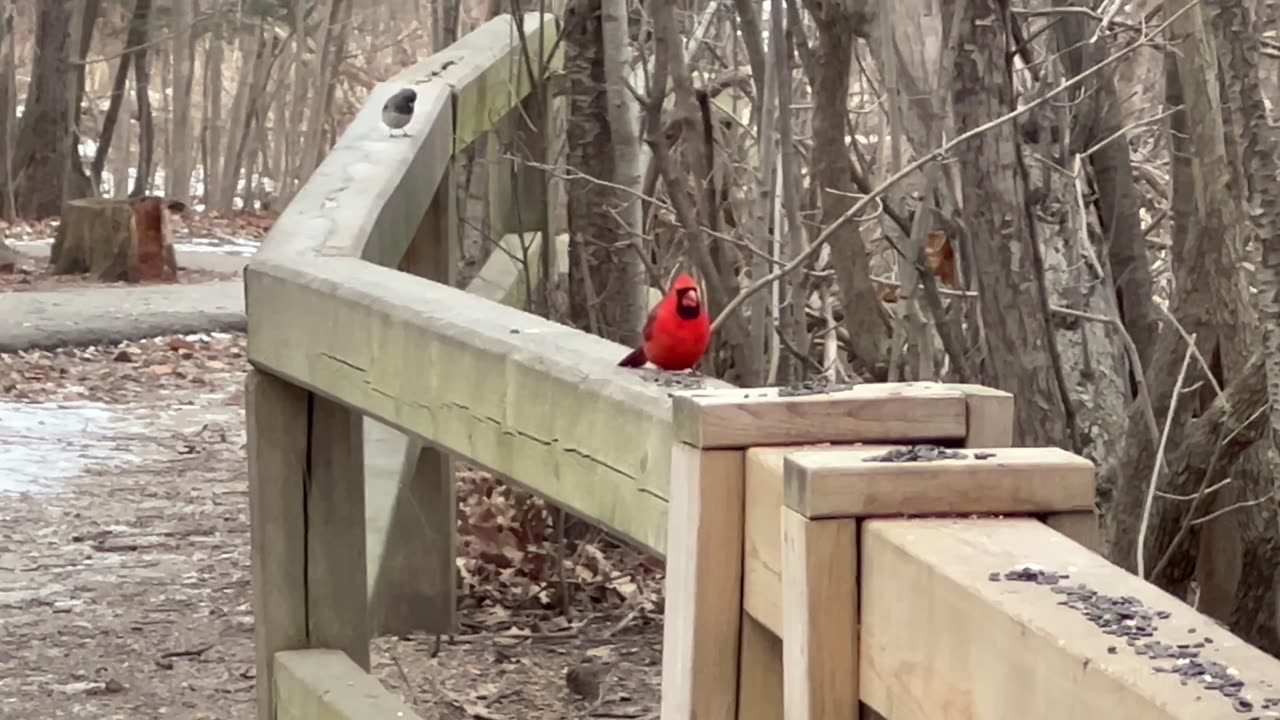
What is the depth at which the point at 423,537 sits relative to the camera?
4574 millimetres

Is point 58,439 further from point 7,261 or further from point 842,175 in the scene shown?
A: point 7,261

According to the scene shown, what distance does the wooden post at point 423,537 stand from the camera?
4523 mm

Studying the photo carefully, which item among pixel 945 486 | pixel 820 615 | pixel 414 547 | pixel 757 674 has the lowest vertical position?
pixel 414 547

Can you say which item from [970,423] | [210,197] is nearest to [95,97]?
[210,197]

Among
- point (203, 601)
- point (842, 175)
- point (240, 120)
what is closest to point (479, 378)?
point (842, 175)

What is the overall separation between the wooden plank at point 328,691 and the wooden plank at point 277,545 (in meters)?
0.05

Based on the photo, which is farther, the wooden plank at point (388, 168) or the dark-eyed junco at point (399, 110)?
the dark-eyed junco at point (399, 110)

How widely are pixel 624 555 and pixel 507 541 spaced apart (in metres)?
0.36

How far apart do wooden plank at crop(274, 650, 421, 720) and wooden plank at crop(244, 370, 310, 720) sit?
0.17 ft

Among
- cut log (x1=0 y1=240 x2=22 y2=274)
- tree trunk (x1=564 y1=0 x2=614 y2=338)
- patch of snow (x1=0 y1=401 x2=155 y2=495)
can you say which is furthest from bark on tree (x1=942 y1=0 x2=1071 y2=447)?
cut log (x1=0 y1=240 x2=22 y2=274)

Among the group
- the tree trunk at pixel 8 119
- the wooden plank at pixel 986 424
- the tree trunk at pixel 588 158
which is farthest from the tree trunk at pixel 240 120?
the wooden plank at pixel 986 424

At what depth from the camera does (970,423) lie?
154cm

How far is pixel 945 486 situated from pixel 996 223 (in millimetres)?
1980

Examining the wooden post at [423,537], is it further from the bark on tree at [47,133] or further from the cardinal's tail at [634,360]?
the bark on tree at [47,133]
